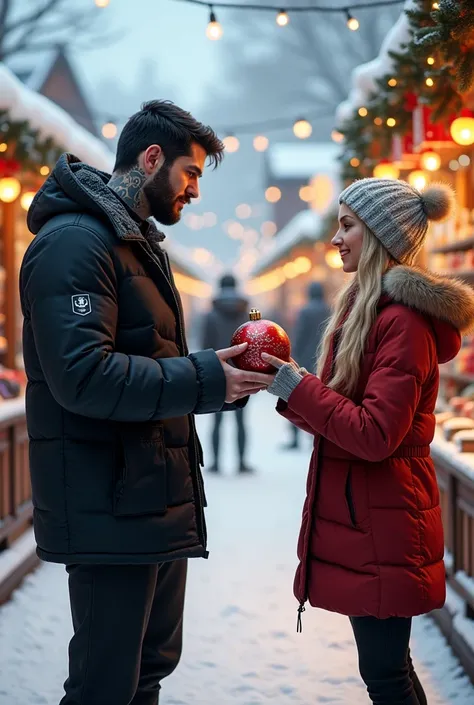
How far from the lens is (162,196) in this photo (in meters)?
2.88

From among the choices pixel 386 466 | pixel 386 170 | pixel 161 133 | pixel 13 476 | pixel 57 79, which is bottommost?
pixel 13 476

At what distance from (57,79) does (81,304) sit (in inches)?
838

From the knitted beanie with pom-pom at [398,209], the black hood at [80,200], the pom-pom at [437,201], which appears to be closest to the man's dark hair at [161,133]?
the black hood at [80,200]

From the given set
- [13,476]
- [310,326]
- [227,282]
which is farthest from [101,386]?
[310,326]

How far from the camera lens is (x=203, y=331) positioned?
1090 centimetres

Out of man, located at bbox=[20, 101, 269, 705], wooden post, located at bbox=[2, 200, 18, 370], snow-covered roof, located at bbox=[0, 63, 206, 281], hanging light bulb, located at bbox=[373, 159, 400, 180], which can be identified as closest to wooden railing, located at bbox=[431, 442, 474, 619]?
man, located at bbox=[20, 101, 269, 705]

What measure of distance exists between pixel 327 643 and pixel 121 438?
2.61 m

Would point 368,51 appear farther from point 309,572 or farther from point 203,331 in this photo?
point 309,572

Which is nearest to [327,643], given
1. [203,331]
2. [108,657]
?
[108,657]

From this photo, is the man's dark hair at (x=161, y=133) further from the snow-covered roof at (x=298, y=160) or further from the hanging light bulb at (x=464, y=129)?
the snow-covered roof at (x=298, y=160)

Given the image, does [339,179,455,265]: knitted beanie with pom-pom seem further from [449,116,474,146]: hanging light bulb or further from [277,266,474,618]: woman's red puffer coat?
[449,116,474,146]: hanging light bulb

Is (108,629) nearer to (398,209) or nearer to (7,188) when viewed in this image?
(398,209)

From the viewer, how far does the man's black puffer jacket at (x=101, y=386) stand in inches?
102

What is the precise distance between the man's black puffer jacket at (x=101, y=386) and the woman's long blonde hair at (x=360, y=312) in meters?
0.37
